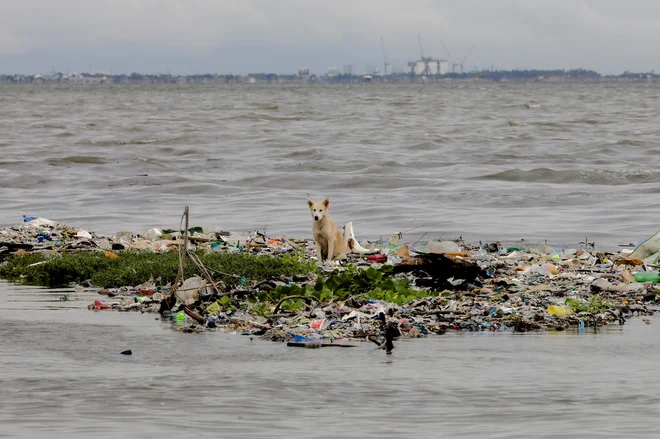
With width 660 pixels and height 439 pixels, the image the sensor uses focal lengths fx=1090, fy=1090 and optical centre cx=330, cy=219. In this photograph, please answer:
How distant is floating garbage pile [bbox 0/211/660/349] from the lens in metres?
10.3

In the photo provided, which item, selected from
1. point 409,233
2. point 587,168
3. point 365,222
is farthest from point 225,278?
point 587,168

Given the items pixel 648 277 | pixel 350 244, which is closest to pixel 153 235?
pixel 350 244

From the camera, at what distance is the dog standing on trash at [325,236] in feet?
48.5

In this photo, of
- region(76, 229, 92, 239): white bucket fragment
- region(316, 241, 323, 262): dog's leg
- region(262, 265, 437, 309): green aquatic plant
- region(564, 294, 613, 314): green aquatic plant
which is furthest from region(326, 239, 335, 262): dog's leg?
region(76, 229, 92, 239): white bucket fragment

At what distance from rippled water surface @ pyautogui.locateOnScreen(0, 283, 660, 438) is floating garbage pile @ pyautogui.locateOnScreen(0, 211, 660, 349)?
382 mm

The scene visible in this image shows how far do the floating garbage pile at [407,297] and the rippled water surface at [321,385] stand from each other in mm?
382

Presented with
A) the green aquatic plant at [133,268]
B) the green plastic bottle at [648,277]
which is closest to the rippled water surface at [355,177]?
the green plastic bottle at [648,277]

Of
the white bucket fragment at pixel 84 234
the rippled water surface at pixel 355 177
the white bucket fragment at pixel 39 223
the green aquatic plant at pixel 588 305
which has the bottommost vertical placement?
the rippled water surface at pixel 355 177

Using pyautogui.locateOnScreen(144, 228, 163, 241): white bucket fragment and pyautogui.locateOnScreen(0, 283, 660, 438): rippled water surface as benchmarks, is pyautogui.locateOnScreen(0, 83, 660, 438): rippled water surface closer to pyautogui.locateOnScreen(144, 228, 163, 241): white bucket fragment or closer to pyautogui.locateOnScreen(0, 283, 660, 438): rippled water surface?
pyautogui.locateOnScreen(0, 283, 660, 438): rippled water surface

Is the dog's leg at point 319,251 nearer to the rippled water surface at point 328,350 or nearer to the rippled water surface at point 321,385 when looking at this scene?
the rippled water surface at point 328,350

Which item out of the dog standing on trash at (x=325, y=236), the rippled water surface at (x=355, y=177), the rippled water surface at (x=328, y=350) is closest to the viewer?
the rippled water surface at (x=328, y=350)

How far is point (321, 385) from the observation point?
314 inches

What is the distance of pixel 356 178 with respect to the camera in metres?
30.3

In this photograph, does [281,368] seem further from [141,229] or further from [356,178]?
[356,178]
